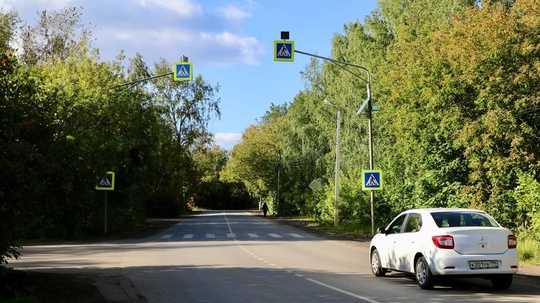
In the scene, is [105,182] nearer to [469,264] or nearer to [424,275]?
[424,275]

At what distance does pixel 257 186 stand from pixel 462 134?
6888cm

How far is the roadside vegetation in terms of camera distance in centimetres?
1345

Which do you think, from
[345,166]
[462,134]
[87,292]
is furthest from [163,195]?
[87,292]

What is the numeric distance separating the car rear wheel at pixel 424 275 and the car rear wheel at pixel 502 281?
4.04ft

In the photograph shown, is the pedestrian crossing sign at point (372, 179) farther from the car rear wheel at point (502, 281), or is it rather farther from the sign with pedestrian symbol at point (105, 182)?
the car rear wheel at point (502, 281)

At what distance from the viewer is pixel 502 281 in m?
12.7

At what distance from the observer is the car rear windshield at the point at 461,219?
42.4ft

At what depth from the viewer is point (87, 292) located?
12516 mm

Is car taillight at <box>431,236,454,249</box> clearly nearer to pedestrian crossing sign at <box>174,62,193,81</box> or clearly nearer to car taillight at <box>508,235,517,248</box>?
car taillight at <box>508,235,517,248</box>

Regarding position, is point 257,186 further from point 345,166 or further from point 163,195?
point 345,166

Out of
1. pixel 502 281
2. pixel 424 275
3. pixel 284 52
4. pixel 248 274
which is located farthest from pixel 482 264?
pixel 284 52

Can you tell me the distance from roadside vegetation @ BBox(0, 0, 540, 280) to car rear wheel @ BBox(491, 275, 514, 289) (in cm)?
606

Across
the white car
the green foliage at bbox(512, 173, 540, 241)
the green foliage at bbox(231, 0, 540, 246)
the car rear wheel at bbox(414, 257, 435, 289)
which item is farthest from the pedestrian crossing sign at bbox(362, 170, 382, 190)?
the car rear wheel at bbox(414, 257, 435, 289)

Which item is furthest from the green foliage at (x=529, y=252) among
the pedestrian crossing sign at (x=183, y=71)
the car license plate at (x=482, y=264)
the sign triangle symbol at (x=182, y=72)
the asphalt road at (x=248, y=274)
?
the sign triangle symbol at (x=182, y=72)
